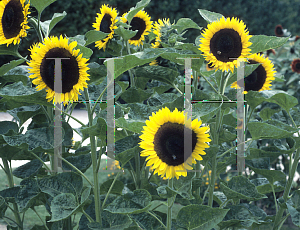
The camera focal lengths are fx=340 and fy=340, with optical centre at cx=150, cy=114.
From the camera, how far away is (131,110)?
0.94 meters

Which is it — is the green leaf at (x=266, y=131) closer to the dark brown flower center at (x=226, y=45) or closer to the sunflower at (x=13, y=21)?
the dark brown flower center at (x=226, y=45)

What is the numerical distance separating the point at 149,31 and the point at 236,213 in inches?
29.3

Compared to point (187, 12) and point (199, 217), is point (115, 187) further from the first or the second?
point (187, 12)

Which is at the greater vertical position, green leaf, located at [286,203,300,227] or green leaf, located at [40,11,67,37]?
green leaf, located at [40,11,67,37]

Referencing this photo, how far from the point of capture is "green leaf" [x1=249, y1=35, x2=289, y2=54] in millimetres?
955

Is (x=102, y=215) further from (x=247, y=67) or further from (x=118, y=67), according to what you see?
(x=247, y=67)

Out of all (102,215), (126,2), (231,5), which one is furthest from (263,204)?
(231,5)

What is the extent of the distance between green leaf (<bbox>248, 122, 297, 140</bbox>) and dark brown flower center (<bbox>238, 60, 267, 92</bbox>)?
0.94 feet

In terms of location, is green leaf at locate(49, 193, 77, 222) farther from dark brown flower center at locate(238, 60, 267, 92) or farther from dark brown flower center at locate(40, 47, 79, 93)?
dark brown flower center at locate(238, 60, 267, 92)

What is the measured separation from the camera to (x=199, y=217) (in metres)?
0.88

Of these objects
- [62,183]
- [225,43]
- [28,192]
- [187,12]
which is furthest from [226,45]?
[187,12]

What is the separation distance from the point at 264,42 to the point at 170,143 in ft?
→ 1.39

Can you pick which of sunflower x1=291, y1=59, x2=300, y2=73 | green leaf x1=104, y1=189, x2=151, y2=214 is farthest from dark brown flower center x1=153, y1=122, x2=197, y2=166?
sunflower x1=291, y1=59, x2=300, y2=73

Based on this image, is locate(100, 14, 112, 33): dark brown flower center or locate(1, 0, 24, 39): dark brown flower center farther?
locate(100, 14, 112, 33): dark brown flower center
